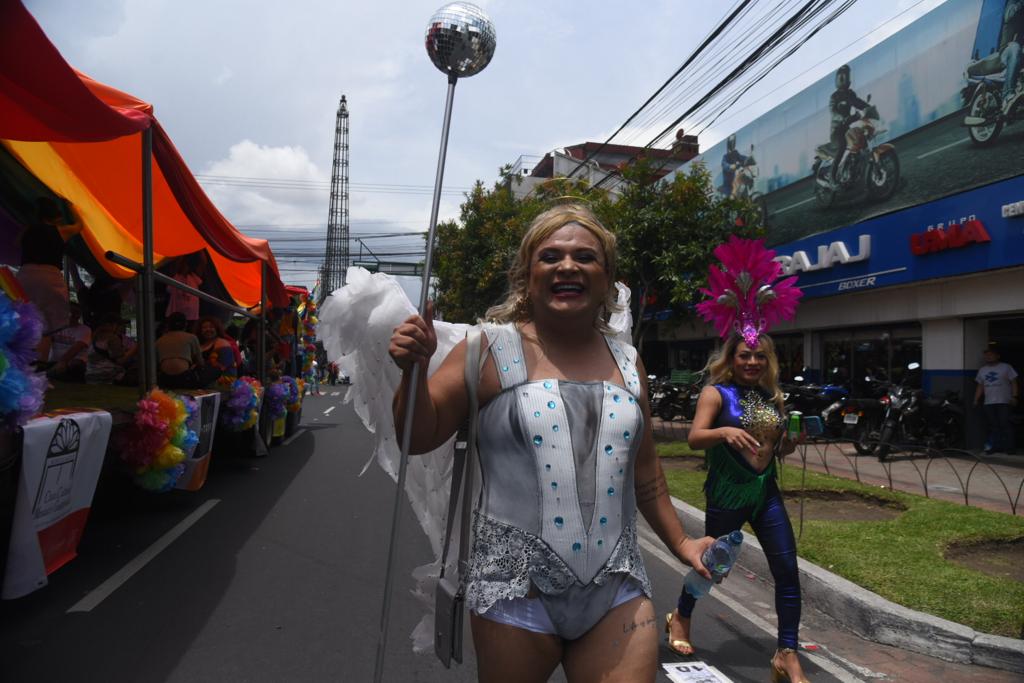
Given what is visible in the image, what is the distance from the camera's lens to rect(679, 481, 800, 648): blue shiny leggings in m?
3.51

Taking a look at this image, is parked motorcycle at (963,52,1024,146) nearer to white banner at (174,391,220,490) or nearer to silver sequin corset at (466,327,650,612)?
white banner at (174,391,220,490)

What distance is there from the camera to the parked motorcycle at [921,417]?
437 inches

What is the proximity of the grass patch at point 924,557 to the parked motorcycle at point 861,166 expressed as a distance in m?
7.77

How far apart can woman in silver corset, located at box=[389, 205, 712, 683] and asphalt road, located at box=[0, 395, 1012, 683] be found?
1912mm

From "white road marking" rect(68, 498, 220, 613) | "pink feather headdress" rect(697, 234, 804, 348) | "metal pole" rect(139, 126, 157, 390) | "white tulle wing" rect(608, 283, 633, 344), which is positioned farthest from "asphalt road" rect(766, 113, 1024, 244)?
"white road marking" rect(68, 498, 220, 613)

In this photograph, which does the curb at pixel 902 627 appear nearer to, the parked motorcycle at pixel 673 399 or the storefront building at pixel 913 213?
the storefront building at pixel 913 213

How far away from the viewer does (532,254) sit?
7.09ft

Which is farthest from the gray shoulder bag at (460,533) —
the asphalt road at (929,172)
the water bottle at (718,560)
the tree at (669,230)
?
the asphalt road at (929,172)

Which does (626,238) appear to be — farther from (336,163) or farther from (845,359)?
(336,163)

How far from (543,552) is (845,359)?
15.0 m

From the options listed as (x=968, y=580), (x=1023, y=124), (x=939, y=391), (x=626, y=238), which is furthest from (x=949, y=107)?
(x=968, y=580)

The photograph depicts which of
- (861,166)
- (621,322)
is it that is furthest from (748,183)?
(621,322)

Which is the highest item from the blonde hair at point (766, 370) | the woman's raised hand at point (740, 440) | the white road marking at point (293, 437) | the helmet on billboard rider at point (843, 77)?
the helmet on billboard rider at point (843, 77)

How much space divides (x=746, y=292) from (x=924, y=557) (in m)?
2.76
